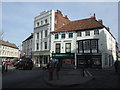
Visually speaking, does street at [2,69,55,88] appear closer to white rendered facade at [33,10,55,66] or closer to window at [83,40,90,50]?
window at [83,40,90,50]

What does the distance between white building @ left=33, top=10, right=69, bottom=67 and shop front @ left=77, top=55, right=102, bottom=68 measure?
768 cm

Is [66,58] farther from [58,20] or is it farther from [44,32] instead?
[58,20]

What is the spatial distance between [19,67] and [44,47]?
11039mm

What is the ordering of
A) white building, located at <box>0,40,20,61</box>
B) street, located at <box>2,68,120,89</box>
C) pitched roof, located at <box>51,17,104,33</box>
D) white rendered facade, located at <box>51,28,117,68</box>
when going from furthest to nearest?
1. white building, located at <box>0,40,20,61</box>
2. pitched roof, located at <box>51,17,104,33</box>
3. white rendered facade, located at <box>51,28,117,68</box>
4. street, located at <box>2,68,120,89</box>

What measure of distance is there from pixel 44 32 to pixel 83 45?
11.3 m

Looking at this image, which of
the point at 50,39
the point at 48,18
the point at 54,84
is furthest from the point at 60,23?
the point at 54,84

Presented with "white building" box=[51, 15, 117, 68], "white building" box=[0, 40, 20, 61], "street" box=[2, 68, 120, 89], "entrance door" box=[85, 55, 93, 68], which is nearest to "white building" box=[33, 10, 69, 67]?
"white building" box=[51, 15, 117, 68]

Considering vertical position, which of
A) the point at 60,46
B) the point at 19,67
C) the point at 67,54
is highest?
the point at 60,46

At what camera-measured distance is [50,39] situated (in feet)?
99.9

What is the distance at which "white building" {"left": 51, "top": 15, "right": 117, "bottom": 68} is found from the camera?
24.2 meters

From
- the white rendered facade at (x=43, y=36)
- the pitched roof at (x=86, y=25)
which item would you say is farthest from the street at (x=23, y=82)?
the white rendered facade at (x=43, y=36)

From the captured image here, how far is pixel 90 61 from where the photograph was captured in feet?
82.5

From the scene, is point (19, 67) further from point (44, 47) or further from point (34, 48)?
point (34, 48)

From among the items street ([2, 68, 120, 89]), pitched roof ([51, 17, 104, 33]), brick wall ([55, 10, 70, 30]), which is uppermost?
brick wall ([55, 10, 70, 30])
